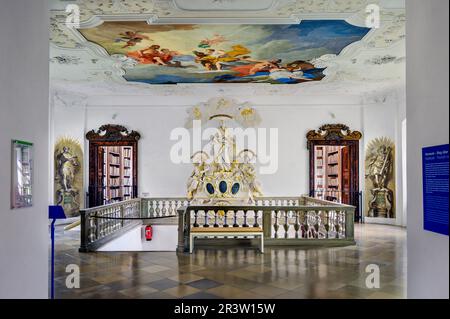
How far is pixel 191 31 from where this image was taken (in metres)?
8.27

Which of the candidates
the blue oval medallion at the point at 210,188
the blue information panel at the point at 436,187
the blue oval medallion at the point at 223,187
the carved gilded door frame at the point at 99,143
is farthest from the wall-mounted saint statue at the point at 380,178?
the blue information panel at the point at 436,187

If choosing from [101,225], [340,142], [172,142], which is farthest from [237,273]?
[340,142]

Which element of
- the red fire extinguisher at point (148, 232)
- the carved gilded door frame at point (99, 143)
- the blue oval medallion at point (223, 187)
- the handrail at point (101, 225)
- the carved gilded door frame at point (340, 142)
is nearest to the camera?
the handrail at point (101, 225)

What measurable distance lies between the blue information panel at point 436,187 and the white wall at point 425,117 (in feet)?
0.30

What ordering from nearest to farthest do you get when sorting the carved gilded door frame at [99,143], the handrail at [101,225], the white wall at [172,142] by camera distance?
the handrail at [101,225] → the carved gilded door frame at [99,143] → the white wall at [172,142]

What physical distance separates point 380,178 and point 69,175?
39.5 ft

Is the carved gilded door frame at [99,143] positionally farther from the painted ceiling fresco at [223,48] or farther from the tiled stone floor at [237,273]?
the tiled stone floor at [237,273]

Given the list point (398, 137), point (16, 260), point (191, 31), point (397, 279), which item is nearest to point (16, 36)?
point (16, 260)

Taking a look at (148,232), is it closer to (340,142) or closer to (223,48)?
(223,48)

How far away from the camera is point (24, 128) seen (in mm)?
3789

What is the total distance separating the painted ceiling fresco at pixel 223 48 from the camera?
26.5 feet

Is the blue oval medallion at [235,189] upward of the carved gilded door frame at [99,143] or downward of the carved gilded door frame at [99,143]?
downward

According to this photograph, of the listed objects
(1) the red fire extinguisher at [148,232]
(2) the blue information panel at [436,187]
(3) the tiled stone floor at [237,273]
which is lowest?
(1) the red fire extinguisher at [148,232]

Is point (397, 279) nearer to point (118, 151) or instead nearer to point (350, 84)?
point (350, 84)
